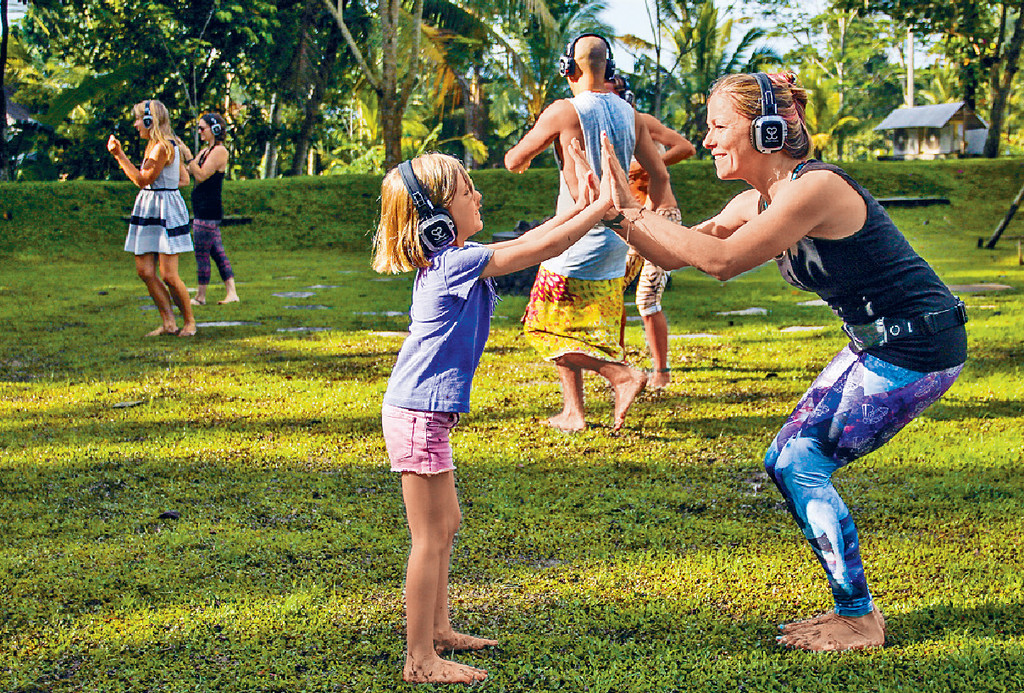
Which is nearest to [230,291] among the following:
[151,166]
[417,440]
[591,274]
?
[151,166]

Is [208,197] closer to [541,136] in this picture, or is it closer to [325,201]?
[541,136]

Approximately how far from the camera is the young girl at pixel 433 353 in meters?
2.84

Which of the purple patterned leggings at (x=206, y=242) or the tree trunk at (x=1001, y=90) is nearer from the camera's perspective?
the purple patterned leggings at (x=206, y=242)

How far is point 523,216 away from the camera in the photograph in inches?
844

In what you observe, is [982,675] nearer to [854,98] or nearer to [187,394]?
[187,394]

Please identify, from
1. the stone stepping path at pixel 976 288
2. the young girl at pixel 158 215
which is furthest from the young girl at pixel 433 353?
the stone stepping path at pixel 976 288

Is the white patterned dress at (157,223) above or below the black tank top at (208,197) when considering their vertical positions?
below

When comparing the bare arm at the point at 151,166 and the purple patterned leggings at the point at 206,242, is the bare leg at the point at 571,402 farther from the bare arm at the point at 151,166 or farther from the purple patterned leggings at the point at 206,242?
the purple patterned leggings at the point at 206,242

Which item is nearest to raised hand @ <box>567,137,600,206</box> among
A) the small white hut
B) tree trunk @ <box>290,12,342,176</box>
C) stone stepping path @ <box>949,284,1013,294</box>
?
stone stepping path @ <box>949,284,1013,294</box>

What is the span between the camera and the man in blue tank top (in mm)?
5277

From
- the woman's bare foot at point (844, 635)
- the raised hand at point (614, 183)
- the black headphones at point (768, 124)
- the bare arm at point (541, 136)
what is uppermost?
the bare arm at point (541, 136)

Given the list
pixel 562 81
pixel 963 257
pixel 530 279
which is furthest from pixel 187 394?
pixel 562 81

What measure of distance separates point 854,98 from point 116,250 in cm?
4850

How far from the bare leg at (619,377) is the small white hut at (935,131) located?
4564 centimetres
